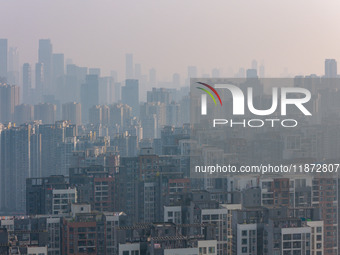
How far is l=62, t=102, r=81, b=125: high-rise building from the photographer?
14852 millimetres

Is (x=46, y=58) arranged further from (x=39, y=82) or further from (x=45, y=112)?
(x=45, y=112)

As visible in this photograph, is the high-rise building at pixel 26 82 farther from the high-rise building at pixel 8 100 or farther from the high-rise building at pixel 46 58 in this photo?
the high-rise building at pixel 46 58

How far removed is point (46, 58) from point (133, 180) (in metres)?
5.62

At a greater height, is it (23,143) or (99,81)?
(99,81)

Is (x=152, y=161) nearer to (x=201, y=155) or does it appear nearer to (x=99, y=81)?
(x=201, y=155)

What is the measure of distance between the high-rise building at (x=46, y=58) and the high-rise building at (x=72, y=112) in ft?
1.66

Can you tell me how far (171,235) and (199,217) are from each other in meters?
1.17

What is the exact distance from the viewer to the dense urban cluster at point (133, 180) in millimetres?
5133

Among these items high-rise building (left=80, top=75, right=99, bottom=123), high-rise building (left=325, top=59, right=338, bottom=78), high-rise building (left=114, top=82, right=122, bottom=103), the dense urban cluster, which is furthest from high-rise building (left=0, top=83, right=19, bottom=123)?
high-rise building (left=325, top=59, right=338, bottom=78)

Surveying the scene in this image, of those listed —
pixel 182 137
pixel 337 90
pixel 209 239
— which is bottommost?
pixel 209 239

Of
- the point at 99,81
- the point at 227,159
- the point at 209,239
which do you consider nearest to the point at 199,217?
the point at 209,239

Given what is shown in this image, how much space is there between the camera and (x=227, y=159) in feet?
32.2

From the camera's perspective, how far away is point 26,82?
14.6 m

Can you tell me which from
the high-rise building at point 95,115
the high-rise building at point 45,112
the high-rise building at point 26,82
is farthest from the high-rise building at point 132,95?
the high-rise building at point 26,82
